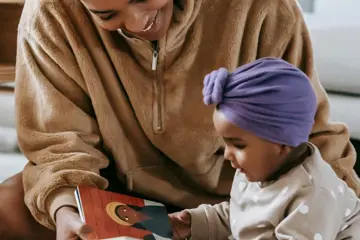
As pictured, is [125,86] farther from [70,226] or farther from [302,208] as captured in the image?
[302,208]

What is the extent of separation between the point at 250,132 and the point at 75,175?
34cm

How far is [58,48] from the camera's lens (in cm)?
104

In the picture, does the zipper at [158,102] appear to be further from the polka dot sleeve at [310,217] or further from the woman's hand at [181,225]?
the polka dot sleeve at [310,217]

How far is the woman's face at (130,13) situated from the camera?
2.79 ft

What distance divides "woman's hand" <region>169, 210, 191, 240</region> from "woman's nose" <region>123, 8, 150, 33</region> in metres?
0.31

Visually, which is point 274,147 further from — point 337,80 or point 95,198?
point 337,80

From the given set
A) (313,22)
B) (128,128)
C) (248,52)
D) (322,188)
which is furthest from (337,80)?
(322,188)

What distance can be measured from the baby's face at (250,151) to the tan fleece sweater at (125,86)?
0.77ft

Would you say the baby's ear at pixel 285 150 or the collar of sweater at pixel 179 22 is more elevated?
the collar of sweater at pixel 179 22

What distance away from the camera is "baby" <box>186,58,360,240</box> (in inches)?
30.9

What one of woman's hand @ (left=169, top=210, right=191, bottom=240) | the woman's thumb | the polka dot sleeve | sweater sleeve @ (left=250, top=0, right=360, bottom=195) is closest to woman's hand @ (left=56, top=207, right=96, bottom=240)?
the woman's thumb

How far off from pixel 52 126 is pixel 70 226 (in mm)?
210

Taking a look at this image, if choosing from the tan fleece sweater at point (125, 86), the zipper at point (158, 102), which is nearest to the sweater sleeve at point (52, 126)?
the tan fleece sweater at point (125, 86)

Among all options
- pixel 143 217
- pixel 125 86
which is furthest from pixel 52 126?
pixel 143 217
